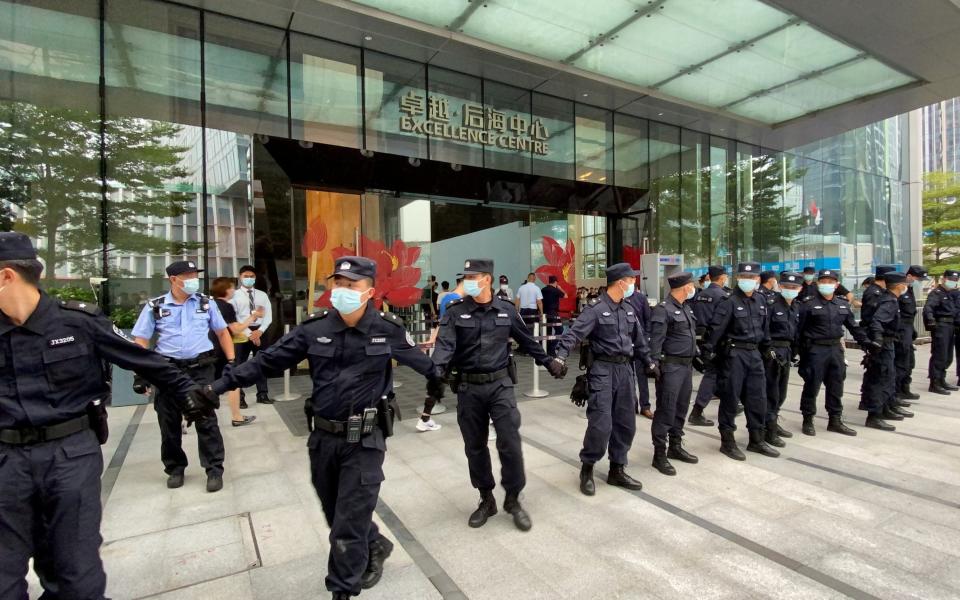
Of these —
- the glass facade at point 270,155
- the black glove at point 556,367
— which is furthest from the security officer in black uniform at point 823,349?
the glass facade at point 270,155

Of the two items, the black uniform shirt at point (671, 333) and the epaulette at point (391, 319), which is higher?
the epaulette at point (391, 319)

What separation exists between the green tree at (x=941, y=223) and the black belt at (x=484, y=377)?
126ft

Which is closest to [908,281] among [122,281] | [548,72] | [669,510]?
[669,510]

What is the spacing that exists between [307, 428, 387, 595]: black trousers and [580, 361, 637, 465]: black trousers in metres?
2.16

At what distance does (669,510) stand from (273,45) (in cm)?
1083

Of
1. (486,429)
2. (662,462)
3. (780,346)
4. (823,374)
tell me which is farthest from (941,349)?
(486,429)

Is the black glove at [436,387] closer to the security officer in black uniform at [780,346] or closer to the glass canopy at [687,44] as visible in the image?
the security officer in black uniform at [780,346]

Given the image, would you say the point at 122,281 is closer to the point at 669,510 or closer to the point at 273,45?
the point at 273,45

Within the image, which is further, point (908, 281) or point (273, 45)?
point (273, 45)

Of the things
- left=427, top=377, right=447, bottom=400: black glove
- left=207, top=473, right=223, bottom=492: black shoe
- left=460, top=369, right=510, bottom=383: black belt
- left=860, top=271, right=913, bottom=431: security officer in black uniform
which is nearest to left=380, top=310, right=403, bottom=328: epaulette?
left=427, top=377, right=447, bottom=400: black glove

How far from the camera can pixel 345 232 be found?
1078 centimetres

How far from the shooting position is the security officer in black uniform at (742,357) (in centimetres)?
520

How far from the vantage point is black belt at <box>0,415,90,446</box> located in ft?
7.01

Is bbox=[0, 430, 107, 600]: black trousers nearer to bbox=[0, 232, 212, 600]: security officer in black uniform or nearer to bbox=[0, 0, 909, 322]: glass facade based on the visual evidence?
bbox=[0, 232, 212, 600]: security officer in black uniform
